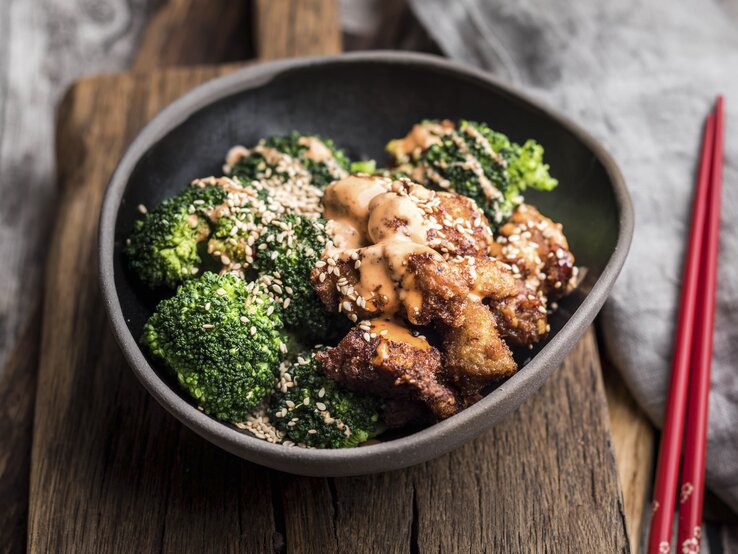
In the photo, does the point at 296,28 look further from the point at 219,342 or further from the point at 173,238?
the point at 219,342

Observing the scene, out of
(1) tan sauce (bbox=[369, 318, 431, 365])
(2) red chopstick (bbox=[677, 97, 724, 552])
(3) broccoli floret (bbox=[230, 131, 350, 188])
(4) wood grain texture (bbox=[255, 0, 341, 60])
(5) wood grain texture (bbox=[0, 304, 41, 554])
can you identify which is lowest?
(5) wood grain texture (bbox=[0, 304, 41, 554])

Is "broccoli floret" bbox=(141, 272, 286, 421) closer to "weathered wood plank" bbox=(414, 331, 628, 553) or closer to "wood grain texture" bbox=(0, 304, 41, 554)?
"weathered wood plank" bbox=(414, 331, 628, 553)

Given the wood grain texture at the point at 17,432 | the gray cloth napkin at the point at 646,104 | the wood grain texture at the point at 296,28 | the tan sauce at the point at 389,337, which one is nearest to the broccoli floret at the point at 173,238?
the tan sauce at the point at 389,337

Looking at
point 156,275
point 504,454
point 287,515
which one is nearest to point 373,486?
point 287,515

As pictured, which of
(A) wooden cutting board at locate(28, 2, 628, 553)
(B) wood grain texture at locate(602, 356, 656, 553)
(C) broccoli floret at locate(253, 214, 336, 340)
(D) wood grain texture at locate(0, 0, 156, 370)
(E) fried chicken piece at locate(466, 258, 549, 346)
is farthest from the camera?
(D) wood grain texture at locate(0, 0, 156, 370)

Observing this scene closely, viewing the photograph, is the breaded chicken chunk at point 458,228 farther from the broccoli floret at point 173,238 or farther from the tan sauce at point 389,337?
the broccoli floret at point 173,238

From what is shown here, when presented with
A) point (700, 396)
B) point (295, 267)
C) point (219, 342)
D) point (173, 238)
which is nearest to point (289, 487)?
point (219, 342)

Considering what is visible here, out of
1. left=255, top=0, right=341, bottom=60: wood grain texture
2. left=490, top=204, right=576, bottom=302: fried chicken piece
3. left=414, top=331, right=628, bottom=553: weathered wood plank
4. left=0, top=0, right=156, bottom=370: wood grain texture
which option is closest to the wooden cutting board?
left=414, top=331, right=628, bottom=553: weathered wood plank

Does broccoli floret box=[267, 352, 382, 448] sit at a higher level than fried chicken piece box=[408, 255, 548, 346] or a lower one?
lower
